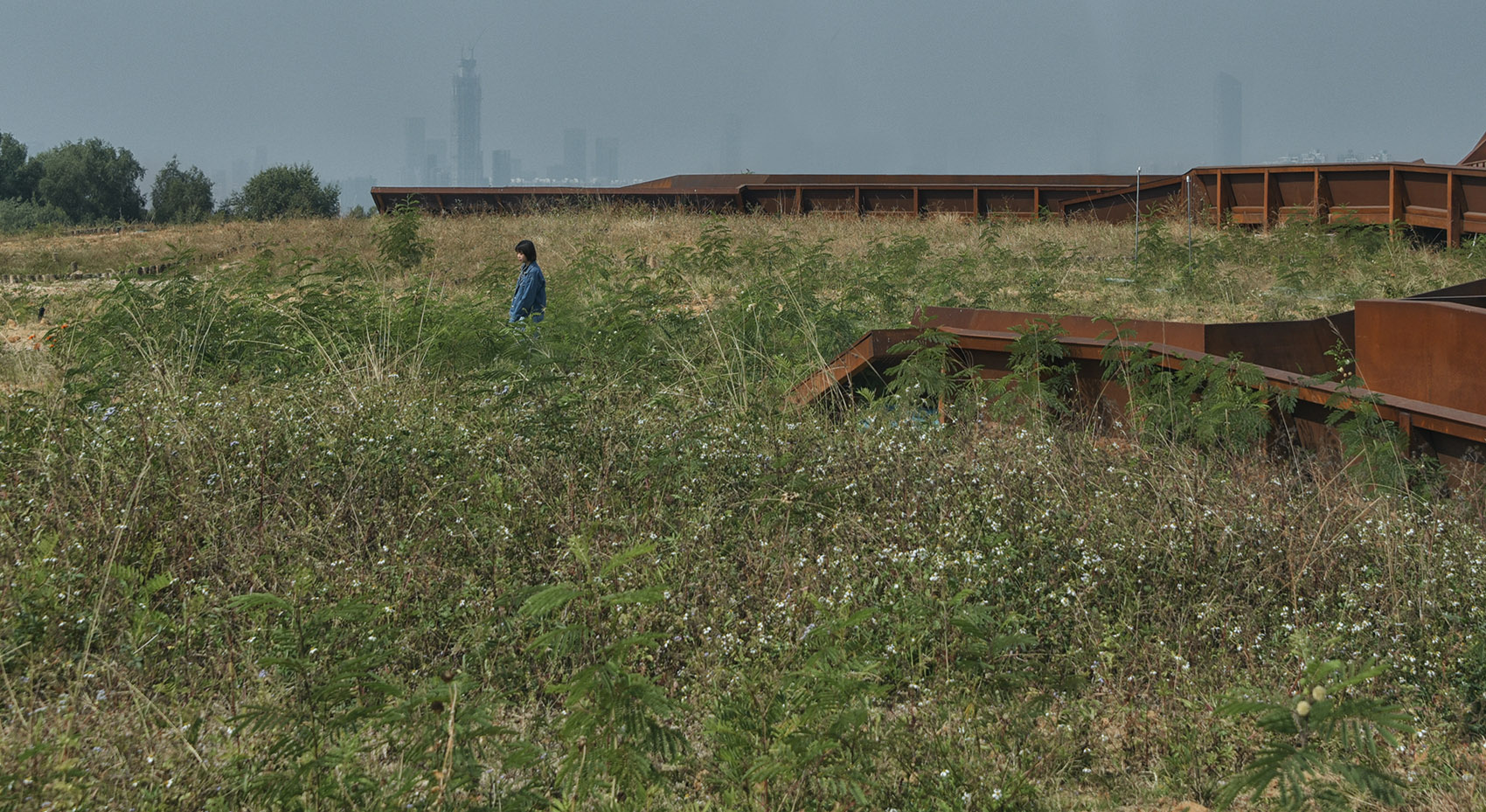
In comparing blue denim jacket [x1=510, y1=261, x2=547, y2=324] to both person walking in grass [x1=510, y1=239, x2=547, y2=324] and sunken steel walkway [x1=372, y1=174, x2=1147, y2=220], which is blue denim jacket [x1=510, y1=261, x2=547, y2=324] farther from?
sunken steel walkway [x1=372, y1=174, x2=1147, y2=220]

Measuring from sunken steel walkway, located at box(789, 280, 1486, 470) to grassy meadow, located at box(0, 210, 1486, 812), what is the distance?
0.32 m

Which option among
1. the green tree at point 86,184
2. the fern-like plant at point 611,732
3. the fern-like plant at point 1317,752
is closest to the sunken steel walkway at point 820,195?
the fern-like plant at point 611,732

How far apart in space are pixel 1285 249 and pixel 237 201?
5072 cm

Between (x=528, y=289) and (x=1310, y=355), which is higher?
(x=528, y=289)

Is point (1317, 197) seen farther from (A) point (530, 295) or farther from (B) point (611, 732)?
(B) point (611, 732)

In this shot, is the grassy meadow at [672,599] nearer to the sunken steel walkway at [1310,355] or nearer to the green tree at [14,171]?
the sunken steel walkway at [1310,355]

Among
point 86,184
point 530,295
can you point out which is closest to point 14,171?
point 86,184

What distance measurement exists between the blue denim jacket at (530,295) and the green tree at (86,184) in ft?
215

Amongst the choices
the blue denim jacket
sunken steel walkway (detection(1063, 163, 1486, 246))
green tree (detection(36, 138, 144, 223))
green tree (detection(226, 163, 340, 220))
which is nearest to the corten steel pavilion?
sunken steel walkway (detection(1063, 163, 1486, 246))

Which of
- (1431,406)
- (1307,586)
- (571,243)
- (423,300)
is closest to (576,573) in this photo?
(1307,586)

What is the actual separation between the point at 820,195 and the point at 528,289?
13.2 metres

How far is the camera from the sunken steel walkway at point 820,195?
69.3 ft

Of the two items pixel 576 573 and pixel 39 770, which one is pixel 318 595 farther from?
pixel 39 770

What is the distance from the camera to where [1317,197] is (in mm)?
17031
